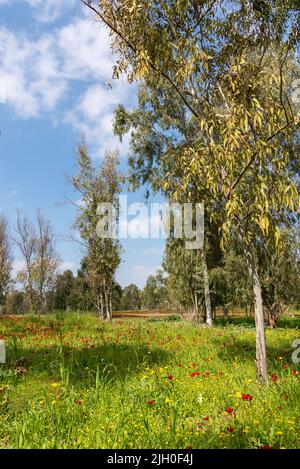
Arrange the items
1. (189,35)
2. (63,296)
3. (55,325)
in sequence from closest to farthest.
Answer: (189,35), (55,325), (63,296)

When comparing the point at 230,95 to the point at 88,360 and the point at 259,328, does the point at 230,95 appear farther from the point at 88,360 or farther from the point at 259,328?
the point at 88,360

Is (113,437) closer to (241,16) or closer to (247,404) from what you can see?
(247,404)

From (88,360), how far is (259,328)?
3.88 metres

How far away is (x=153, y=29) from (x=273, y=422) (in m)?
7.08

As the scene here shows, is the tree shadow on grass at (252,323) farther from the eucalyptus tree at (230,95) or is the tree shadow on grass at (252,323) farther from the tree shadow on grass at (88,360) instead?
the eucalyptus tree at (230,95)

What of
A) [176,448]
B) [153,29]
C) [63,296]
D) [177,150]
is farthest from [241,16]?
[63,296]

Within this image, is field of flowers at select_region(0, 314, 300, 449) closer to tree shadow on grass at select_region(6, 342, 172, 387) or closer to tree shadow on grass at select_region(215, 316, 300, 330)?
tree shadow on grass at select_region(6, 342, 172, 387)

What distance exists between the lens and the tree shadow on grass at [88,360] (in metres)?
7.38

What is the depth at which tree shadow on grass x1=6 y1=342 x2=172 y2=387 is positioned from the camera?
Result: 7.38 m

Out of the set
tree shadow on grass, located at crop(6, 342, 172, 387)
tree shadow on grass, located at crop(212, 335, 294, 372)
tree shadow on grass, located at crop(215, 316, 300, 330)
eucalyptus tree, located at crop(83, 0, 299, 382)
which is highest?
eucalyptus tree, located at crop(83, 0, 299, 382)

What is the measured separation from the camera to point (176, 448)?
3.71m

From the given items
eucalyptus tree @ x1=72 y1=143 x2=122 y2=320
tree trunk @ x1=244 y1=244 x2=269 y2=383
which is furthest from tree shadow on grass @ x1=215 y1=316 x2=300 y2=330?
tree trunk @ x1=244 y1=244 x2=269 y2=383

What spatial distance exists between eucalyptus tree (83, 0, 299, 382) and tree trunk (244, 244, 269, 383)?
0.02m

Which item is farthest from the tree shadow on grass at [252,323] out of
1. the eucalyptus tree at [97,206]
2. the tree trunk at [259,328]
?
the tree trunk at [259,328]
